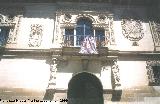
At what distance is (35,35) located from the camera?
755 inches

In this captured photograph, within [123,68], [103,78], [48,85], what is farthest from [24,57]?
[123,68]

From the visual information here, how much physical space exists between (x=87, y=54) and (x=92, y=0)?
4.68 m

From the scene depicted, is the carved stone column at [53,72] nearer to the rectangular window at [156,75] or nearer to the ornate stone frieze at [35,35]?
the ornate stone frieze at [35,35]

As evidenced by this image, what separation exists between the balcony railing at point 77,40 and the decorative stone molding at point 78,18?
0.77ft

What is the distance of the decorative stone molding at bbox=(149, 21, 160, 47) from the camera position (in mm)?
19195

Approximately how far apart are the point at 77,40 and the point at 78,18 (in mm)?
1821

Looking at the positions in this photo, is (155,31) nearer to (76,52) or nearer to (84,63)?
(84,63)

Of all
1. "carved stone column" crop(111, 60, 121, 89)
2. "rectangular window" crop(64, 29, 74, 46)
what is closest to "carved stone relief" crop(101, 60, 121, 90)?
"carved stone column" crop(111, 60, 121, 89)

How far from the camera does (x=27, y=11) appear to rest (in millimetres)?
20266

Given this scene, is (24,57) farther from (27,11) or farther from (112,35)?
(112,35)

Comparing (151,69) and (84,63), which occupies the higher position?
(84,63)

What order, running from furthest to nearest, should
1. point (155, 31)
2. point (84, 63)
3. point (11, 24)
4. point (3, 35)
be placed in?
1. point (155, 31)
2. point (11, 24)
3. point (3, 35)
4. point (84, 63)

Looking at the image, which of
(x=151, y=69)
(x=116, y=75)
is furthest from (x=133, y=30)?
(x=116, y=75)

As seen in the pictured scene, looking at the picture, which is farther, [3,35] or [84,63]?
[3,35]
